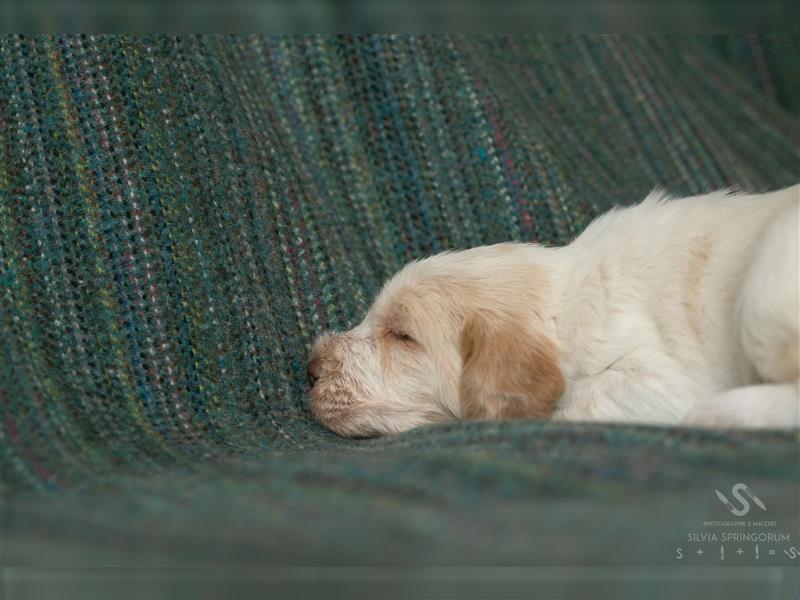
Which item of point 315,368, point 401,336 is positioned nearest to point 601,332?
point 401,336

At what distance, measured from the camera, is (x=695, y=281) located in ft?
6.15

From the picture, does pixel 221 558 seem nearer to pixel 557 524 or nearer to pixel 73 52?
pixel 557 524

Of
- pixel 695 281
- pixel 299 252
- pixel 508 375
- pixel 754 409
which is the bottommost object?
pixel 754 409

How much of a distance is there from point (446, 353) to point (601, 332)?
12.6 inches

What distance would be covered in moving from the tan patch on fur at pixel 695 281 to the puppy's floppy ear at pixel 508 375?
0.90 feet

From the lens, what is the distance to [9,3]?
206 cm

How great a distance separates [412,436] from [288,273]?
631 millimetres

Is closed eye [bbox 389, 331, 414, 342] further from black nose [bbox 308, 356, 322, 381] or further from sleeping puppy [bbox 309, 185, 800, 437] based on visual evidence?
black nose [bbox 308, 356, 322, 381]

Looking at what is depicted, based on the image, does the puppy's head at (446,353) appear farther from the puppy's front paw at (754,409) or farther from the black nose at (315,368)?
the puppy's front paw at (754,409)

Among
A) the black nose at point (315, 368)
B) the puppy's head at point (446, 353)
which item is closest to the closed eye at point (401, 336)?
the puppy's head at point (446, 353)

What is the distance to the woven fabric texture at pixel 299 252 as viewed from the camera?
1266mm

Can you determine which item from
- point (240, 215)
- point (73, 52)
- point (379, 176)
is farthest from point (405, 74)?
point (73, 52)

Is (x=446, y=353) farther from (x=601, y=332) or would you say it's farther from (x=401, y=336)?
(x=601, y=332)

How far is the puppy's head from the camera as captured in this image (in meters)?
1.84
